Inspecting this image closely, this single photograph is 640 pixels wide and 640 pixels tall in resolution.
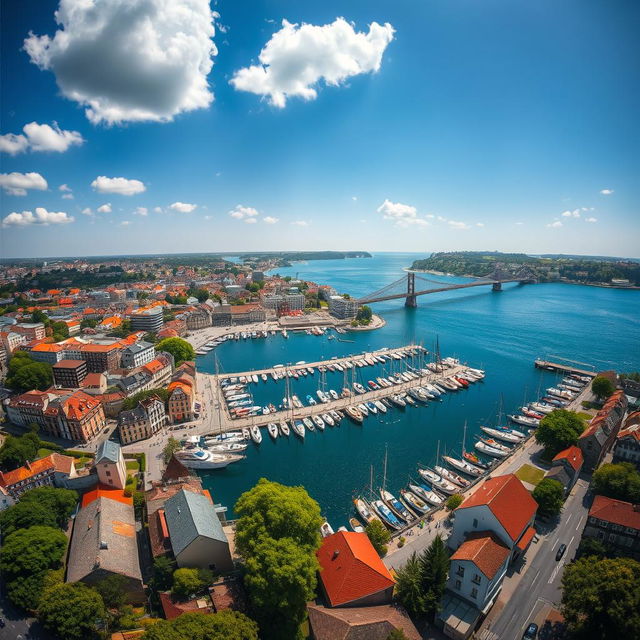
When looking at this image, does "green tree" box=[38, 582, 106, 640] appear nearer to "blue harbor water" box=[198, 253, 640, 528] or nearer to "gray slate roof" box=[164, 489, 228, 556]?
"gray slate roof" box=[164, 489, 228, 556]

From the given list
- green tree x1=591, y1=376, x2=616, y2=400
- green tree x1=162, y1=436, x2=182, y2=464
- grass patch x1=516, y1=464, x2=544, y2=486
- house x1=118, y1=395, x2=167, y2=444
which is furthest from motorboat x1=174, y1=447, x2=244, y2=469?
green tree x1=591, y1=376, x2=616, y2=400

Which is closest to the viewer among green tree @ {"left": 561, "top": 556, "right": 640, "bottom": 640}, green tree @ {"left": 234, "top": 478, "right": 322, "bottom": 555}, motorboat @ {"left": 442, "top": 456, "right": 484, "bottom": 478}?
green tree @ {"left": 561, "top": 556, "right": 640, "bottom": 640}

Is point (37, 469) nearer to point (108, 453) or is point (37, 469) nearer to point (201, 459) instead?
point (108, 453)

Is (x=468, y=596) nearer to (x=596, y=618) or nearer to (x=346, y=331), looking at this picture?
(x=596, y=618)

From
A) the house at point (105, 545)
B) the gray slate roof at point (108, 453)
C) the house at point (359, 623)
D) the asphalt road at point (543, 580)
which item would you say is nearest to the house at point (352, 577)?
the house at point (359, 623)

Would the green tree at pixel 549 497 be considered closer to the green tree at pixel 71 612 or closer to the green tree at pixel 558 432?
the green tree at pixel 558 432

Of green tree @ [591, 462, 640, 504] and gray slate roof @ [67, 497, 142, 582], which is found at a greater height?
green tree @ [591, 462, 640, 504]

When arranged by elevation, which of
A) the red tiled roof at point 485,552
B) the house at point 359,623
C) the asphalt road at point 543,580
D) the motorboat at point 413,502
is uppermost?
the red tiled roof at point 485,552
